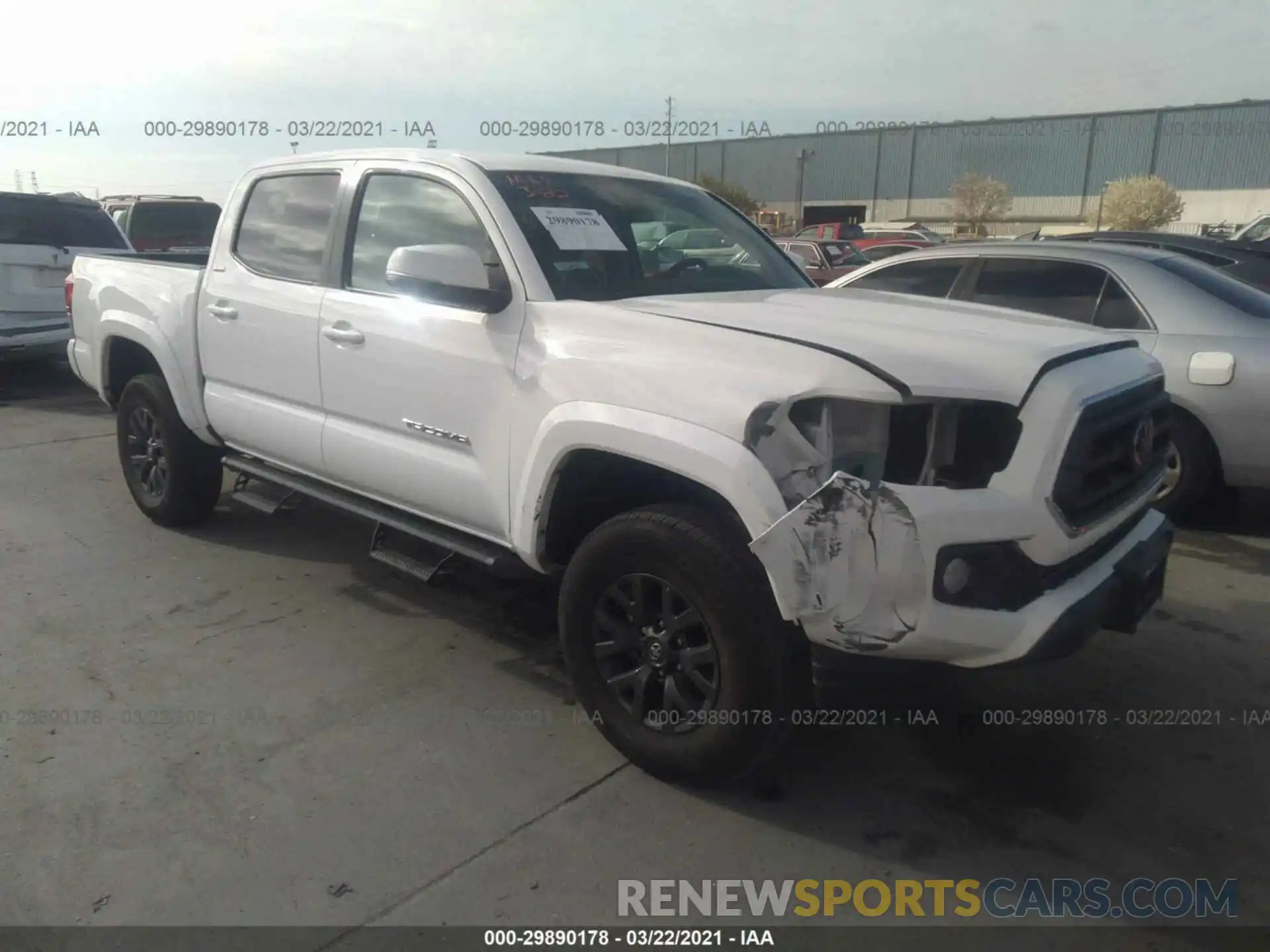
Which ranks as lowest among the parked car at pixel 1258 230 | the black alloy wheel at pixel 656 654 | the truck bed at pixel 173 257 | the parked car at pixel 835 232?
the black alloy wheel at pixel 656 654

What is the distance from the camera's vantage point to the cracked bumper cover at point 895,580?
7.82 feet

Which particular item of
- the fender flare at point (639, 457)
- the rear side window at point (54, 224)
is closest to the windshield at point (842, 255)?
the rear side window at point (54, 224)

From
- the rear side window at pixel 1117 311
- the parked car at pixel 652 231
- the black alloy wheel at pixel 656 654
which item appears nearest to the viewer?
the black alloy wheel at pixel 656 654

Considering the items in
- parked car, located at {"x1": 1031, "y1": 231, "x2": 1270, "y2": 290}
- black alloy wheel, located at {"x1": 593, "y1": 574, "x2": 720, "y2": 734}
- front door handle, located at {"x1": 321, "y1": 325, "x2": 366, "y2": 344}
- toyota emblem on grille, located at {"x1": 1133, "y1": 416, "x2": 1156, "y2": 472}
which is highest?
parked car, located at {"x1": 1031, "y1": 231, "x2": 1270, "y2": 290}

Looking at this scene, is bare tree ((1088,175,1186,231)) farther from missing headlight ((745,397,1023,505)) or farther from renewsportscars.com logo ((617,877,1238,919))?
renewsportscars.com logo ((617,877,1238,919))

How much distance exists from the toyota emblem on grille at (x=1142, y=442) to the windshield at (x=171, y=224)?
1299cm

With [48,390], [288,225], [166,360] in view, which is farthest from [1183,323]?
[48,390]

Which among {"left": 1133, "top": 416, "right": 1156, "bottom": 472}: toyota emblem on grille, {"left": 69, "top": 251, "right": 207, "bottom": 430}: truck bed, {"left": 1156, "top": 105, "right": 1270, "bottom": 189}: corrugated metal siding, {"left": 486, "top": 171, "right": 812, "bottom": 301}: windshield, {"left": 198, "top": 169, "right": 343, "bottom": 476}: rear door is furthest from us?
{"left": 1156, "top": 105, "right": 1270, "bottom": 189}: corrugated metal siding

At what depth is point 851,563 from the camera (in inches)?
95.1

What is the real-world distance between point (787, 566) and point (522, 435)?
111cm

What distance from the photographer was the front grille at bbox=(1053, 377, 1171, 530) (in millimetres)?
2604

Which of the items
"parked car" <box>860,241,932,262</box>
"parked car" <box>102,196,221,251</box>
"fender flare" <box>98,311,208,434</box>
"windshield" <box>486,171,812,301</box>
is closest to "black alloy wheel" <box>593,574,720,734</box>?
"windshield" <box>486,171,812,301</box>

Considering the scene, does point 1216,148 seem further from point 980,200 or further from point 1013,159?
point 980,200

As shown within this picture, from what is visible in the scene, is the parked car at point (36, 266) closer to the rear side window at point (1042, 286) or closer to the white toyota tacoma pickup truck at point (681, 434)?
the white toyota tacoma pickup truck at point (681, 434)
